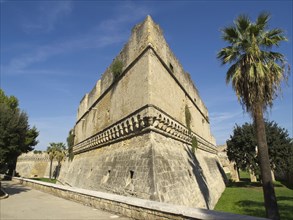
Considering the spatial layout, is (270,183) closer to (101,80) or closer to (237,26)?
(237,26)

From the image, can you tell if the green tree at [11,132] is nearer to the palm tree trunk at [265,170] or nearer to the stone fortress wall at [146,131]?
the stone fortress wall at [146,131]

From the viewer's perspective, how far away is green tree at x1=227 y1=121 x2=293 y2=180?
76.9 feet

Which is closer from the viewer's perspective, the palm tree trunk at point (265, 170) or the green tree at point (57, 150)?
the palm tree trunk at point (265, 170)

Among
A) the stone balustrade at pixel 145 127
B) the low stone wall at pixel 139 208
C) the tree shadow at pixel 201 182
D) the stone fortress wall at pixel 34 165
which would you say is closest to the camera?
the low stone wall at pixel 139 208

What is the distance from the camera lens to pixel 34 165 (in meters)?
44.1

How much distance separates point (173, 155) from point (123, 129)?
2849 mm

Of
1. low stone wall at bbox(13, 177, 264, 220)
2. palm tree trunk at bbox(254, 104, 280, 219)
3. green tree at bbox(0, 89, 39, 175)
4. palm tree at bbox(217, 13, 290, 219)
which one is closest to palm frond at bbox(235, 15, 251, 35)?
palm tree at bbox(217, 13, 290, 219)

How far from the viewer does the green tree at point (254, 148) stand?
23438 millimetres

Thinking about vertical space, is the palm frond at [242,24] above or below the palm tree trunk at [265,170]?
above

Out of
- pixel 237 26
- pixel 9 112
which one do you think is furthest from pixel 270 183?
pixel 9 112

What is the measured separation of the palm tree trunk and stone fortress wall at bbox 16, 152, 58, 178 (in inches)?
1737

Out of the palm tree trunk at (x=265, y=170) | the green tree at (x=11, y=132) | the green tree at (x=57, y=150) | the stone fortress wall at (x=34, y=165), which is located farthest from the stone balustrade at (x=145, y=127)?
the stone fortress wall at (x=34, y=165)

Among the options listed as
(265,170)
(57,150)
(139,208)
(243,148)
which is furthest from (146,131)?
(57,150)

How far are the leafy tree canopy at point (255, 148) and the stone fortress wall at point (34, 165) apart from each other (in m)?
35.2
